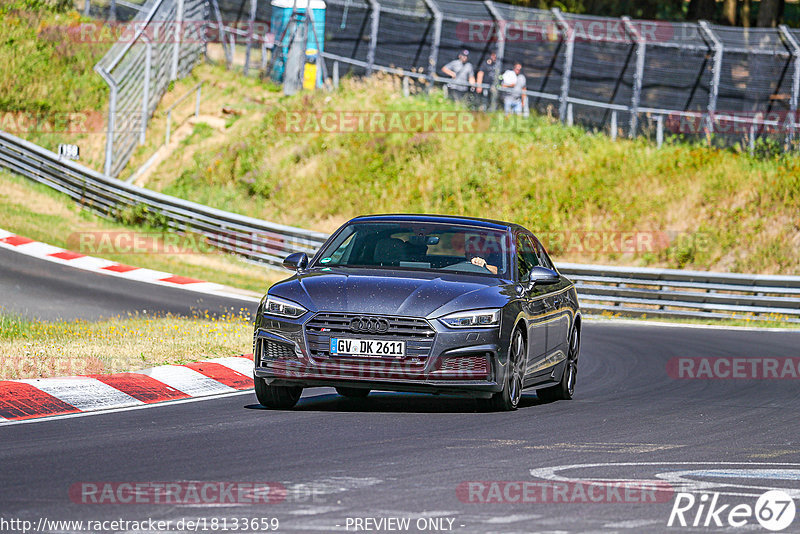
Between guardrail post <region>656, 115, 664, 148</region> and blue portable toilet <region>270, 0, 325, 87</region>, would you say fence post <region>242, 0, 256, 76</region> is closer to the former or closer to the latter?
blue portable toilet <region>270, 0, 325, 87</region>

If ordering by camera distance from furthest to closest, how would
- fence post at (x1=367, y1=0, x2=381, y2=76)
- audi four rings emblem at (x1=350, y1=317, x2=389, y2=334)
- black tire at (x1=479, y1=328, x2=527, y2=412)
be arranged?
fence post at (x1=367, y1=0, x2=381, y2=76) → black tire at (x1=479, y1=328, x2=527, y2=412) → audi four rings emblem at (x1=350, y1=317, x2=389, y2=334)

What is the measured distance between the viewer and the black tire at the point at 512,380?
407 inches

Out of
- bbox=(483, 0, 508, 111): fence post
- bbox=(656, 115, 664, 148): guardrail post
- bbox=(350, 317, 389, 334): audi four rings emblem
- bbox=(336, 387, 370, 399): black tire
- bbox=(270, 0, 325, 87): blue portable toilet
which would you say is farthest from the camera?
bbox=(270, 0, 325, 87): blue portable toilet

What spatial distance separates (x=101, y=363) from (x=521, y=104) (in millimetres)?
23673

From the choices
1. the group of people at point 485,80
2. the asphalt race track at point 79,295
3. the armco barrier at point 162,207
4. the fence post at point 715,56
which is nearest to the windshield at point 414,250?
the asphalt race track at point 79,295

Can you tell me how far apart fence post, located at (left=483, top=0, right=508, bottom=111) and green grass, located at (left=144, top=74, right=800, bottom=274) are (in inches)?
60.0

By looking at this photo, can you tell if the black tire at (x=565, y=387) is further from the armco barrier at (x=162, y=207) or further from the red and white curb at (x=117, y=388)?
the armco barrier at (x=162, y=207)

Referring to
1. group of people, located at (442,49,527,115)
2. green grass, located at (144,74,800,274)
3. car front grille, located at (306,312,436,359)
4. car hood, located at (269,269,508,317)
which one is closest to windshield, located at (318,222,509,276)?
car hood, located at (269,269,508,317)

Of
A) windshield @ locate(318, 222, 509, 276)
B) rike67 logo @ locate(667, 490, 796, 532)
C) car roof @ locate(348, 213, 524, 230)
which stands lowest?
rike67 logo @ locate(667, 490, 796, 532)

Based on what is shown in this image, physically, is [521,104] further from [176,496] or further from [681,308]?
[176,496]

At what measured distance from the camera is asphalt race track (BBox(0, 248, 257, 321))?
768 inches

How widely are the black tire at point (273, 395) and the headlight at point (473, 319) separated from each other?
1.39 m

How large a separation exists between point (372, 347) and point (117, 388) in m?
2.44

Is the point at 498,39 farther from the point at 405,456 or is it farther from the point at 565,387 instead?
the point at 405,456
